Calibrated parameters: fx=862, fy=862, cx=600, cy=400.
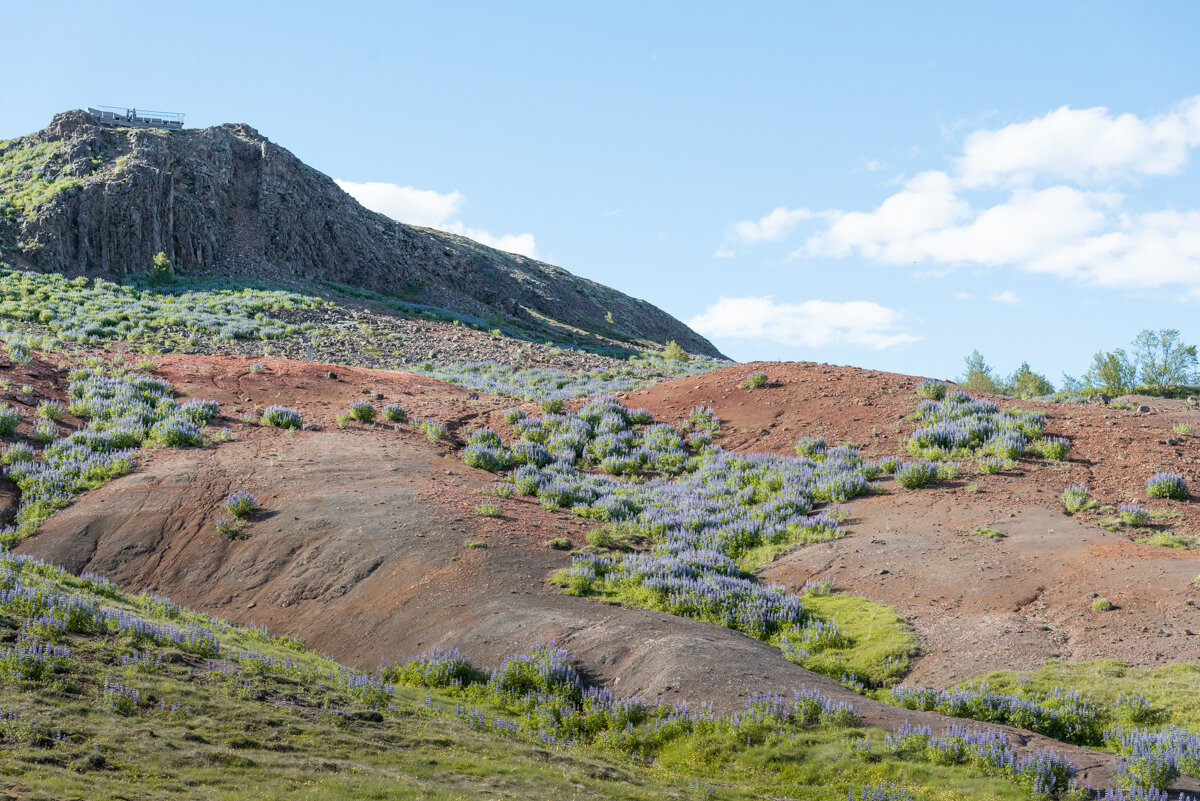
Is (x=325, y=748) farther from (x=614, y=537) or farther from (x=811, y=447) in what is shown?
(x=811, y=447)

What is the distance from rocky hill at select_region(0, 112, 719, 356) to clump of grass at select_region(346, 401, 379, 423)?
126ft

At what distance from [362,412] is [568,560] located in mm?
8917

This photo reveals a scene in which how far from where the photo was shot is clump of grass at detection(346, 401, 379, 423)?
2052cm

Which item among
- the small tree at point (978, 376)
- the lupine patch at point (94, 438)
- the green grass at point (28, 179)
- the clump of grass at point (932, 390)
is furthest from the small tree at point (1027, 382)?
the green grass at point (28, 179)

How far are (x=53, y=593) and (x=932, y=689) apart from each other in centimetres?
929

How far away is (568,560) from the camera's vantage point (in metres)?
13.6

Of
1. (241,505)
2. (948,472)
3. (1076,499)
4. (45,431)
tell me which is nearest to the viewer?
(1076,499)

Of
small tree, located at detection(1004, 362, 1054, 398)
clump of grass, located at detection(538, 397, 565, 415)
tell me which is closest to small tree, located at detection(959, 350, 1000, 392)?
small tree, located at detection(1004, 362, 1054, 398)

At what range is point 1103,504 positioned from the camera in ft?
48.0

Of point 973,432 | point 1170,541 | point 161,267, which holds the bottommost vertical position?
point 1170,541

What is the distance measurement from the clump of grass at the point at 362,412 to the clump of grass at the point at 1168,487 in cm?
1606

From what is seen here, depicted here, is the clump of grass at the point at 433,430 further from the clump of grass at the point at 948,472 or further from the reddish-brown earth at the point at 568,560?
the clump of grass at the point at 948,472

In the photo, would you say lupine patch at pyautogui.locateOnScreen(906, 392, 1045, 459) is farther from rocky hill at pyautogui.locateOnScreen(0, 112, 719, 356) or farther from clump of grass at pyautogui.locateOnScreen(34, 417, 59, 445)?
rocky hill at pyautogui.locateOnScreen(0, 112, 719, 356)

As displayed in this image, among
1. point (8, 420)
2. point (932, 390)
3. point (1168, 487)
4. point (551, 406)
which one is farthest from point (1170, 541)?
point (8, 420)
